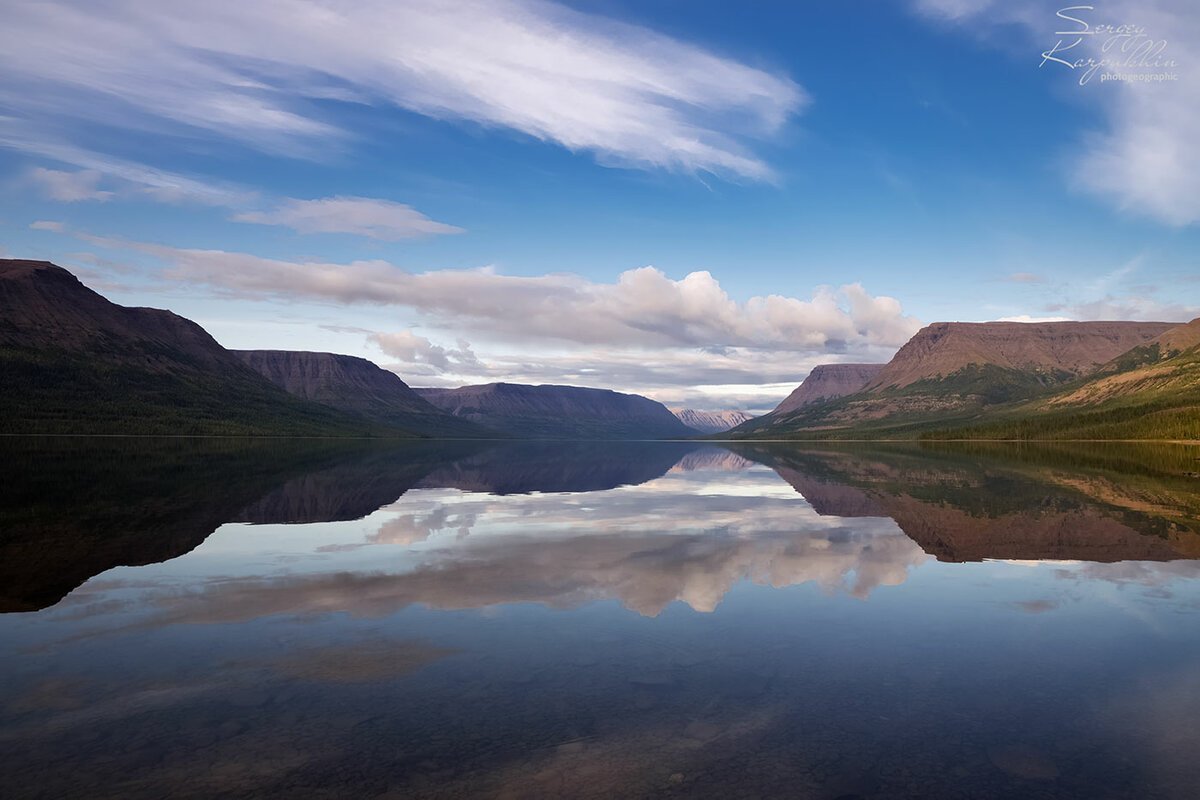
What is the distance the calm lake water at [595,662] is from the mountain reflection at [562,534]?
0.89 ft

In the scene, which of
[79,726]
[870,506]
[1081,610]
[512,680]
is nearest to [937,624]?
[1081,610]

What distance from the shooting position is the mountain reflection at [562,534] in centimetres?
2297

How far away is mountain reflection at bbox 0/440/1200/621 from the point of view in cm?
2297

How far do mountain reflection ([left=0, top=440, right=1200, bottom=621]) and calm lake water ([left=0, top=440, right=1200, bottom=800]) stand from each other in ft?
0.89

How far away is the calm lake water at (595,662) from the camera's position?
1070cm

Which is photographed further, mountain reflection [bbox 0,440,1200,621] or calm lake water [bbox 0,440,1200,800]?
mountain reflection [bbox 0,440,1200,621]

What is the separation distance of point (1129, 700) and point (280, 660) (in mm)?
18266

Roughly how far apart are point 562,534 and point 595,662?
2018 centimetres

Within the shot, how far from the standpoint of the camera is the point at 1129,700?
13.9 meters

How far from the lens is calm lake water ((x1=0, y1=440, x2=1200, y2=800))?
10.7m

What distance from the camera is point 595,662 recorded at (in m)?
15.9

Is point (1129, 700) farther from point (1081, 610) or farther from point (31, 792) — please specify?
point (31, 792)

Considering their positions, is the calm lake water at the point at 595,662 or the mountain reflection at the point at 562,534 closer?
the calm lake water at the point at 595,662

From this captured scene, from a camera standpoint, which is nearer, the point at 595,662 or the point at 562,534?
the point at 595,662
